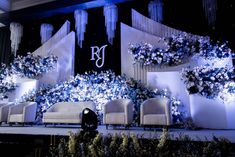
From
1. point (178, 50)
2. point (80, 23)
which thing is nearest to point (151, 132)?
point (178, 50)

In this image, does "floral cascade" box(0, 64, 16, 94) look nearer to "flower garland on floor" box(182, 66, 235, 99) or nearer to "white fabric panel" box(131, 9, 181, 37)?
"white fabric panel" box(131, 9, 181, 37)

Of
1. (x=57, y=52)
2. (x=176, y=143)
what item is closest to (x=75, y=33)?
(x=57, y=52)

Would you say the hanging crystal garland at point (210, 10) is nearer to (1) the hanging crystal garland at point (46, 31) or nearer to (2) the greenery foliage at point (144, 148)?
(2) the greenery foliage at point (144, 148)

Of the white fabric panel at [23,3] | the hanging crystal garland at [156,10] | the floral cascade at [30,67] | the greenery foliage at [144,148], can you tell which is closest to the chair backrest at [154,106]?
the hanging crystal garland at [156,10]

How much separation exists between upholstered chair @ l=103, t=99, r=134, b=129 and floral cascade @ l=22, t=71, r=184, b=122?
585mm

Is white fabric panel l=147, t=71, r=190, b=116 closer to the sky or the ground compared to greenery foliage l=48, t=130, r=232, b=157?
closer to the sky

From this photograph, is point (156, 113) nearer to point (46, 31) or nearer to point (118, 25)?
point (118, 25)

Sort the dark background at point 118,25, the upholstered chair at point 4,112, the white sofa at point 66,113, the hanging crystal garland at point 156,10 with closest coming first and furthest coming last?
1. the white sofa at point 66,113
2. the dark background at point 118,25
3. the hanging crystal garland at point 156,10
4. the upholstered chair at point 4,112

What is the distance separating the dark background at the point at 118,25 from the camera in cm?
638

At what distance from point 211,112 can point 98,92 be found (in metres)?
3.05

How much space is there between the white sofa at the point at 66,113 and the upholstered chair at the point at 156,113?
148cm

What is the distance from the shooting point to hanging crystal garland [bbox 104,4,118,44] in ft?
25.3

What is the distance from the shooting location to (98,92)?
7008 mm

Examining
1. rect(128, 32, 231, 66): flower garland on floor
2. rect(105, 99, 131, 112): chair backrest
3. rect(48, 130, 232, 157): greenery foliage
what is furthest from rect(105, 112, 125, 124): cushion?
rect(48, 130, 232, 157): greenery foliage
